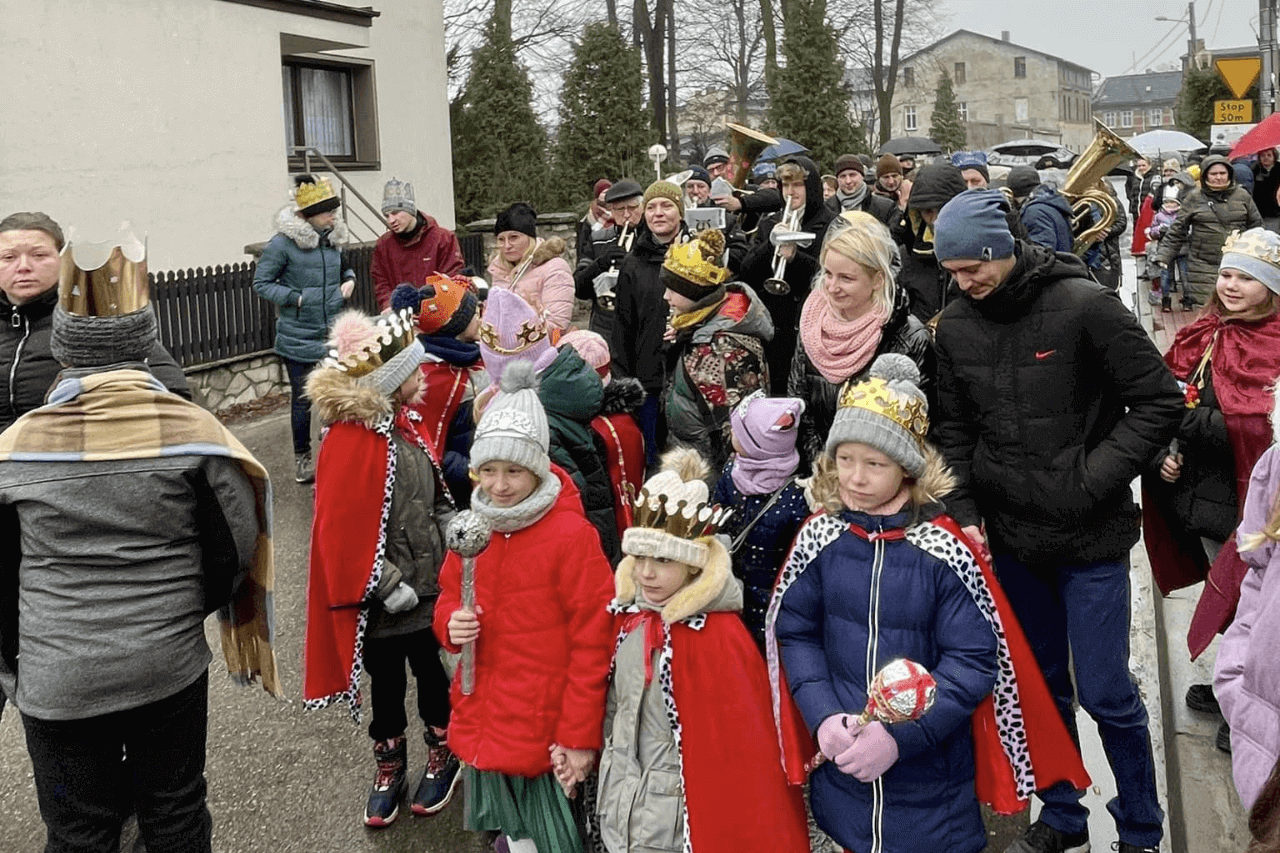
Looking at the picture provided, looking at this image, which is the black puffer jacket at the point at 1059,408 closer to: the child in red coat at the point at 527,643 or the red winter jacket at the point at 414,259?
the child in red coat at the point at 527,643

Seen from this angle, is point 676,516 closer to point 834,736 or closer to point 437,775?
point 834,736

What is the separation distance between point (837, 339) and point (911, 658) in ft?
4.50

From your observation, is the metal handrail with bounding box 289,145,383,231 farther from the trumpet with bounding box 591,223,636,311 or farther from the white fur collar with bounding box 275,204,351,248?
the trumpet with bounding box 591,223,636,311

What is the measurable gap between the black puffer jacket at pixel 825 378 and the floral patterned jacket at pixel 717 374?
354 mm

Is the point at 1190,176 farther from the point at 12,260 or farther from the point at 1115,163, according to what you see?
the point at 12,260

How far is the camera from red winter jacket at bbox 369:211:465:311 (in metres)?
8.54

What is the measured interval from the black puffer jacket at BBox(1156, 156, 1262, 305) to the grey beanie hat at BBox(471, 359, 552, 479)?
10036 millimetres

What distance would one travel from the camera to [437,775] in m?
4.23

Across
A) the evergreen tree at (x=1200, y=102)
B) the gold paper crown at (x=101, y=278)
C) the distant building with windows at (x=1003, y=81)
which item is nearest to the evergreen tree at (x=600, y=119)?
the gold paper crown at (x=101, y=278)

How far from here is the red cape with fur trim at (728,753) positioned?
313cm

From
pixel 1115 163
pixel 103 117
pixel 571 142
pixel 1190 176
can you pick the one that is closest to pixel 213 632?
pixel 1115 163

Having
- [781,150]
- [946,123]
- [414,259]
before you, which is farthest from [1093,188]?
[946,123]

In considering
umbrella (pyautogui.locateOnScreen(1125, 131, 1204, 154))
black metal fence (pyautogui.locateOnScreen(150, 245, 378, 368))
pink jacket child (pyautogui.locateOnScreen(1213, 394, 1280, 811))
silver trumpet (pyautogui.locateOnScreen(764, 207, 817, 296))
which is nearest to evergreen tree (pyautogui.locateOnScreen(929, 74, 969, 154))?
umbrella (pyautogui.locateOnScreen(1125, 131, 1204, 154))

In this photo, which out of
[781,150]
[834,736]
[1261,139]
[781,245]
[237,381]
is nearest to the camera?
[834,736]
